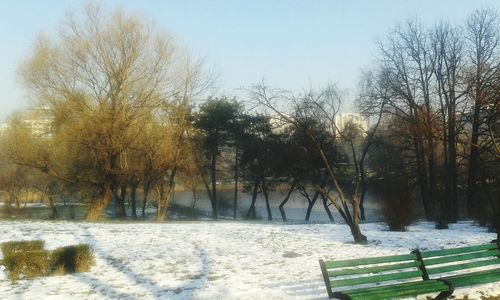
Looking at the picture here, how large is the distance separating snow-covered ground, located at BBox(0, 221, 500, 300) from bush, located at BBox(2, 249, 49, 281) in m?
0.27

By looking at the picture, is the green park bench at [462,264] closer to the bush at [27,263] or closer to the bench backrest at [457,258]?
the bench backrest at [457,258]

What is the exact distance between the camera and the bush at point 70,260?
31.1 ft

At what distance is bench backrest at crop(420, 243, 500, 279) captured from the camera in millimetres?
7602

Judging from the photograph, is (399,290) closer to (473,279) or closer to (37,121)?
(473,279)

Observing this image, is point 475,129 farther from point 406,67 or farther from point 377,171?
point 377,171

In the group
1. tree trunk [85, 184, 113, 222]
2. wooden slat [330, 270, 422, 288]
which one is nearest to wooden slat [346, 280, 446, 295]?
wooden slat [330, 270, 422, 288]

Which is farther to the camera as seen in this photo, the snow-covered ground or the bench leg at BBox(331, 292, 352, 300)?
the snow-covered ground

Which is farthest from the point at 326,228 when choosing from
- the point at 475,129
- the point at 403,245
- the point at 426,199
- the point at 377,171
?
the point at 377,171

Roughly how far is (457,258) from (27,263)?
7749 mm

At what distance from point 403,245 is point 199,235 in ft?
18.8

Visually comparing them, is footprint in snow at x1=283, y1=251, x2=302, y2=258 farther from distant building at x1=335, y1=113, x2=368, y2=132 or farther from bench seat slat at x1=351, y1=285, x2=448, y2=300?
distant building at x1=335, y1=113, x2=368, y2=132

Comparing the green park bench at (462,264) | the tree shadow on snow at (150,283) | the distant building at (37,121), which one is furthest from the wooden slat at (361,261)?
the distant building at (37,121)

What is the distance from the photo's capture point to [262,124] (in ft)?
127

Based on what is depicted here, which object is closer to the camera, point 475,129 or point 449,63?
point 475,129
